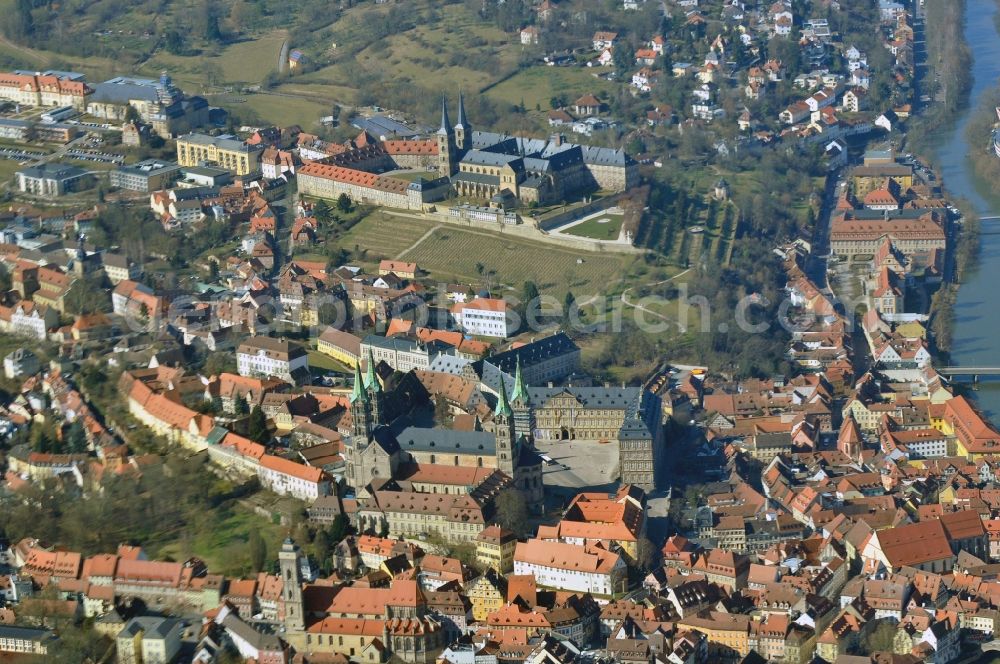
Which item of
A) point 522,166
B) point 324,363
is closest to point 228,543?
point 324,363

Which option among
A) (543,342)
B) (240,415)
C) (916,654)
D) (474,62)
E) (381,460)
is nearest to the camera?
(916,654)

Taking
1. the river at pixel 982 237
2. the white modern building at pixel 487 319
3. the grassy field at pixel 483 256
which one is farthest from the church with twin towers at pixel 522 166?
the river at pixel 982 237

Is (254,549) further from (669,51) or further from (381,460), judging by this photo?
(669,51)

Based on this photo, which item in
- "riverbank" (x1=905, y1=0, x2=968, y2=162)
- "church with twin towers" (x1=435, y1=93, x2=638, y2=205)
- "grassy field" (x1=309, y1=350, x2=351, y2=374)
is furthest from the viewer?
"riverbank" (x1=905, y1=0, x2=968, y2=162)

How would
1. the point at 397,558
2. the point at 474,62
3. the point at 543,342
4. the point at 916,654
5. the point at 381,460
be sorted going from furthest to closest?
the point at 474,62 → the point at 543,342 → the point at 381,460 → the point at 397,558 → the point at 916,654

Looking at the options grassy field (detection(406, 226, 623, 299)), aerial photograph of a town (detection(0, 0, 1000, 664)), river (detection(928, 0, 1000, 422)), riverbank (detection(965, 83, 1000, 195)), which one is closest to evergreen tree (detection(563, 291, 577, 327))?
aerial photograph of a town (detection(0, 0, 1000, 664))

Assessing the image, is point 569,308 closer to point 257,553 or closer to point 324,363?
point 324,363

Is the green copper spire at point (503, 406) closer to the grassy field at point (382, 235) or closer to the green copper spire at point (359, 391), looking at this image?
the green copper spire at point (359, 391)

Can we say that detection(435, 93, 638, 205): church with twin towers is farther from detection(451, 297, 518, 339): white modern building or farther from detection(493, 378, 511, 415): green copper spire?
detection(493, 378, 511, 415): green copper spire

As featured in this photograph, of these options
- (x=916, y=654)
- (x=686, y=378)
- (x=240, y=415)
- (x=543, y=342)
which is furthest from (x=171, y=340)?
(x=916, y=654)
